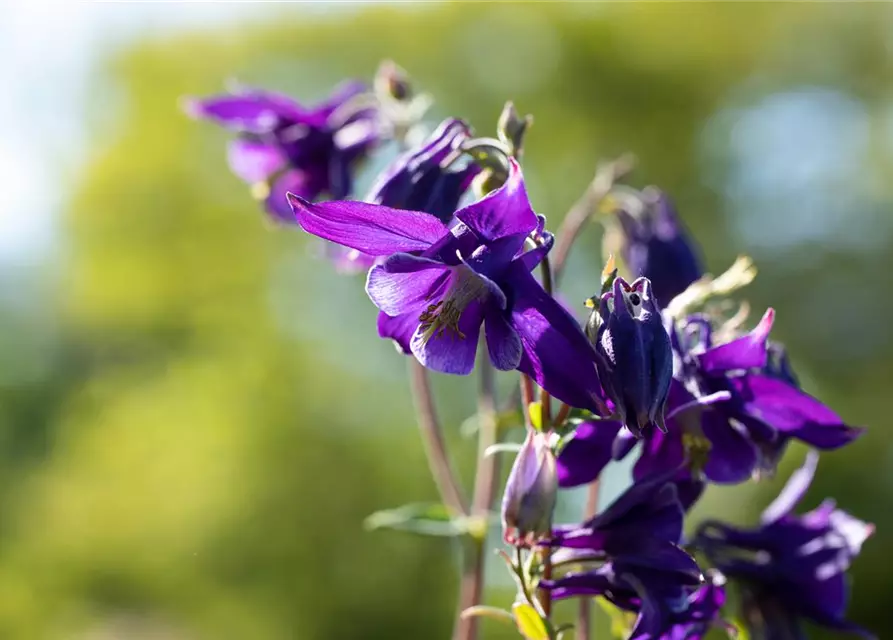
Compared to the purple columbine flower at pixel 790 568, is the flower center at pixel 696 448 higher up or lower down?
higher up

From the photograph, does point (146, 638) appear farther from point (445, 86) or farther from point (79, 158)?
point (445, 86)

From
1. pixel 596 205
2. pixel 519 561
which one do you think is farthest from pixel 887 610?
pixel 519 561

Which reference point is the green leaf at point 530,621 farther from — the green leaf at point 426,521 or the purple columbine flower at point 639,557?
the green leaf at point 426,521

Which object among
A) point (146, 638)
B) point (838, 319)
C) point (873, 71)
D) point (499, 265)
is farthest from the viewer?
point (873, 71)

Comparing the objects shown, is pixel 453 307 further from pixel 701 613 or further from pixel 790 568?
pixel 790 568

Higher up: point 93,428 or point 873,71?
point 873,71

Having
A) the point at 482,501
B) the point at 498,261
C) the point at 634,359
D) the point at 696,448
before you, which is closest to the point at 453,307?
the point at 498,261

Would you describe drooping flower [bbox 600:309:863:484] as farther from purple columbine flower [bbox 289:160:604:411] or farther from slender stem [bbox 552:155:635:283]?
slender stem [bbox 552:155:635:283]

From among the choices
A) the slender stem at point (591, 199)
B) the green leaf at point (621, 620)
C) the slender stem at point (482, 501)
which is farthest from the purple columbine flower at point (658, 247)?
the green leaf at point (621, 620)
